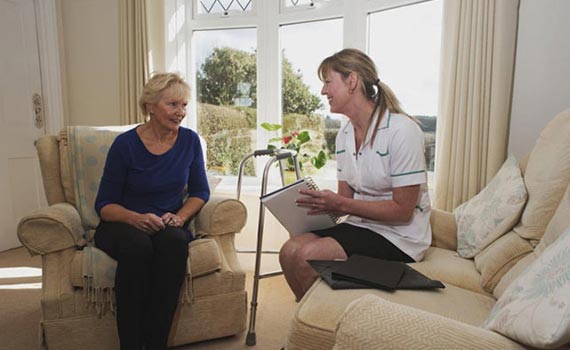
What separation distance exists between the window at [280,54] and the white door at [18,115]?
1.11 m

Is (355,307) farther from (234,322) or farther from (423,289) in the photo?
(234,322)

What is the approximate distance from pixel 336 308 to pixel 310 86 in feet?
7.54

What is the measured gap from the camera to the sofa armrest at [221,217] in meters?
1.88

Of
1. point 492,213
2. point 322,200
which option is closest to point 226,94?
point 322,200

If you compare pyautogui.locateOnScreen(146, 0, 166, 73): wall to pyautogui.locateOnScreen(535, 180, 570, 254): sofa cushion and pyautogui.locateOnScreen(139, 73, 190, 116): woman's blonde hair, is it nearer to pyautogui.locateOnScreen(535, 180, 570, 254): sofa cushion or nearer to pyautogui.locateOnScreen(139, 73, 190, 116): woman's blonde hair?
pyautogui.locateOnScreen(139, 73, 190, 116): woman's blonde hair

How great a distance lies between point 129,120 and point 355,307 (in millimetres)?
3020

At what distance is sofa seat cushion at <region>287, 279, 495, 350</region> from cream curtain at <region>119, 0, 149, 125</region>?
105 inches

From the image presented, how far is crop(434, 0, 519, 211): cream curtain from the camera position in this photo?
6.43 ft

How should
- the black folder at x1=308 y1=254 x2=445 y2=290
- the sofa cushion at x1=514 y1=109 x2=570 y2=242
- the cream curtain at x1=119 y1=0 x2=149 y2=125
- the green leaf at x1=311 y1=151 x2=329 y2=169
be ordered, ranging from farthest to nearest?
the cream curtain at x1=119 y1=0 x2=149 y2=125
the green leaf at x1=311 y1=151 x2=329 y2=169
the sofa cushion at x1=514 y1=109 x2=570 y2=242
the black folder at x1=308 y1=254 x2=445 y2=290

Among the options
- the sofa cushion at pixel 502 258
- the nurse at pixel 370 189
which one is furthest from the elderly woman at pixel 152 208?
the sofa cushion at pixel 502 258

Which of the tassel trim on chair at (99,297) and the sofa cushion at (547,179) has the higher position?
the sofa cushion at (547,179)

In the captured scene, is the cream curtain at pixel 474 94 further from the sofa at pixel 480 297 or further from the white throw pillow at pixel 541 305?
the white throw pillow at pixel 541 305

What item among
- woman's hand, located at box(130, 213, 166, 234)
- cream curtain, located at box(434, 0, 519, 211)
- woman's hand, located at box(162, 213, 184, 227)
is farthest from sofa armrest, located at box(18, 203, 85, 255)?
cream curtain, located at box(434, 0, 519, 211)

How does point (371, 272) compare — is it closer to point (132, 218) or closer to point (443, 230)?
point (443, 230)
